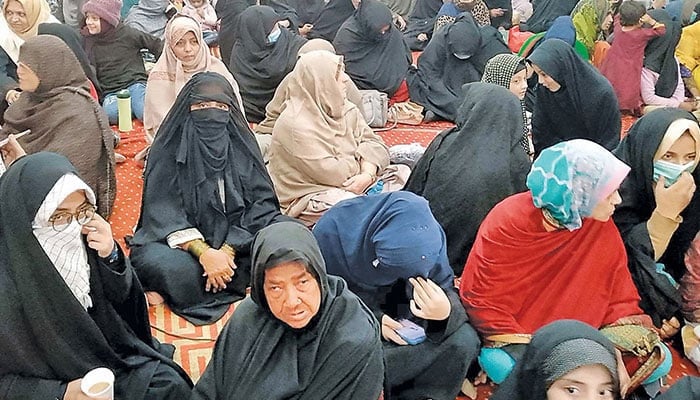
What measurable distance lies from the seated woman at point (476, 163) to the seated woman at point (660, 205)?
43 centimetres

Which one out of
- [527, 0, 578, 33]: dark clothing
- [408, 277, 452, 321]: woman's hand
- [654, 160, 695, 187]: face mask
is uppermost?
[654, 160, 695, 187]: face mask

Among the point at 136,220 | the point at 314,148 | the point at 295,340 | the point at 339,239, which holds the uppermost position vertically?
the point at 295,340

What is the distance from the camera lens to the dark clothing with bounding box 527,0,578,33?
7.19 metres

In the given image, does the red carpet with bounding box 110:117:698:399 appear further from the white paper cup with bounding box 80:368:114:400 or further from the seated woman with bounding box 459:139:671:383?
the white paper cup with bounding box 80:368:114:400

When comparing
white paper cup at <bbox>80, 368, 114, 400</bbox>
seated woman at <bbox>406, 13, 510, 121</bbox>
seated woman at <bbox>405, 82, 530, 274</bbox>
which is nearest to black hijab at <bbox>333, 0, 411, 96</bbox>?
seated woman at <bbox>406, 13, 510, 121</bbox>

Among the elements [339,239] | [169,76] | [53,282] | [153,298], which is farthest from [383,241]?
[169,76]

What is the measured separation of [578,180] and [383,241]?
0.63 meters

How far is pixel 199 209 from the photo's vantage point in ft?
10.6

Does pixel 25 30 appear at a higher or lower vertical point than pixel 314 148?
lower

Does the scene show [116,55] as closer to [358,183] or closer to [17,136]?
[17,136]

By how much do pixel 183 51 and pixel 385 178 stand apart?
1319 mm

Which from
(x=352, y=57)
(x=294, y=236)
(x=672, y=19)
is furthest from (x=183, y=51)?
(x=672, y=19)

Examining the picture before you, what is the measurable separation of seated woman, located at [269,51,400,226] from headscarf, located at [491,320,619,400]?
5.68 ft

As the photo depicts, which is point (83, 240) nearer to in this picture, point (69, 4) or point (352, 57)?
point (352, 57)
